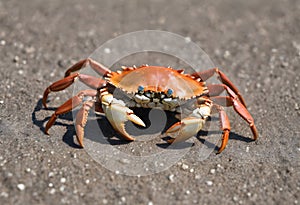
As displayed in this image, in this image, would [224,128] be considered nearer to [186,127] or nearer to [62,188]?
[186,127]

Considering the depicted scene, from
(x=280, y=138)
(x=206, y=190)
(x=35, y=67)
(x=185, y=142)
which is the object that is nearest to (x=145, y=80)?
(x=185, y=142)

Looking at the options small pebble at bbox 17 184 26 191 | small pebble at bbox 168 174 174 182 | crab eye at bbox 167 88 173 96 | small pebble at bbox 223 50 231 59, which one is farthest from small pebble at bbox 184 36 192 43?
small pebble at bbox 17 184 26 191

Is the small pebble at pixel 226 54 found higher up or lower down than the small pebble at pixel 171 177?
lower down

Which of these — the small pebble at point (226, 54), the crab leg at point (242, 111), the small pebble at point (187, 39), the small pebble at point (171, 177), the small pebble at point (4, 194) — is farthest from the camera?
the small pebble at point (187, 39)

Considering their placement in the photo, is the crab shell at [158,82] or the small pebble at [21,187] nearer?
the small pebble at [21,187]

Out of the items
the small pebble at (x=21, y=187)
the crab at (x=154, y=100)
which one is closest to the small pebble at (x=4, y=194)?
the small pebble at (x=21, y=187)

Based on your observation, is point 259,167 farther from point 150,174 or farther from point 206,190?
point 150,174

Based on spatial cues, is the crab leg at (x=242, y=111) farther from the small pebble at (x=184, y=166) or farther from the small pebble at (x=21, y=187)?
the small pebble at (x=21, y=187)
